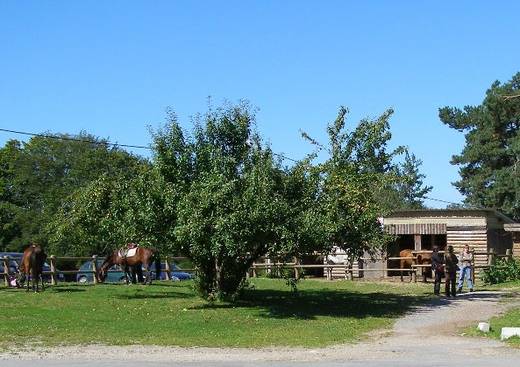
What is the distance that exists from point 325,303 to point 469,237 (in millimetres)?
15367

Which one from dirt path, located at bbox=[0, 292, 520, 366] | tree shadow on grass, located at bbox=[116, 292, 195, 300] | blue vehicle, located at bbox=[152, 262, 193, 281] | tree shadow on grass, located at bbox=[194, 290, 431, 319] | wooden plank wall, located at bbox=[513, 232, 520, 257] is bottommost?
Answer: dirt path, located at bbox=[0, 292, 520, 366]

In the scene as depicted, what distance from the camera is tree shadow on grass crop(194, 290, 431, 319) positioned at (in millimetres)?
21592

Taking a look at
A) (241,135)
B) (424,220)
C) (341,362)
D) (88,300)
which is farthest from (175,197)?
(424,220)

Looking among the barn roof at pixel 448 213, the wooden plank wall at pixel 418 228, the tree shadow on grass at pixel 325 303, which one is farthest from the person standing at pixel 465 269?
the wooden plank wall at pixel 418 228

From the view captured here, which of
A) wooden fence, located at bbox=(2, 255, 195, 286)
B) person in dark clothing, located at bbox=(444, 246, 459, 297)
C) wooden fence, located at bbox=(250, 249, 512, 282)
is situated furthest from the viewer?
wooden fence, located at bbox=(250, 249, 512, 282)

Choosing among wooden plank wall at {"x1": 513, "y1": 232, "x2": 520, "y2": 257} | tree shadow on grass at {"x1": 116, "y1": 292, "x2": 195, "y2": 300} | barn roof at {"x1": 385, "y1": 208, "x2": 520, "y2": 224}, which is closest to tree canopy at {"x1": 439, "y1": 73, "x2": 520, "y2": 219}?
wooden plank wall at {"x1": 513, "y1": 232, "x2": 520, "y2": 257}

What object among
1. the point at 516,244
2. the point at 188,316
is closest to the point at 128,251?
the point at 188,316

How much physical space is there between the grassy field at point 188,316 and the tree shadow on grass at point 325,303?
1.1 inches

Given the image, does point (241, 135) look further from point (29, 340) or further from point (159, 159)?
point (29, 340)

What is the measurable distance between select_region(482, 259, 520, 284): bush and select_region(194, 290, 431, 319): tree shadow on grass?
7.32 m

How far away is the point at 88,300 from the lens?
23.6 m

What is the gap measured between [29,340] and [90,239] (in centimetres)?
909

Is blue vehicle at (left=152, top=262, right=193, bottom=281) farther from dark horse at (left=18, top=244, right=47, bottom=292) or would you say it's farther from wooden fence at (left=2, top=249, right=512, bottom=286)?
dark horse at (left=18, top=244, right=47, bottom=292)

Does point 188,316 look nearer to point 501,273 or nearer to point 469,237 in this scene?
point 501,273
